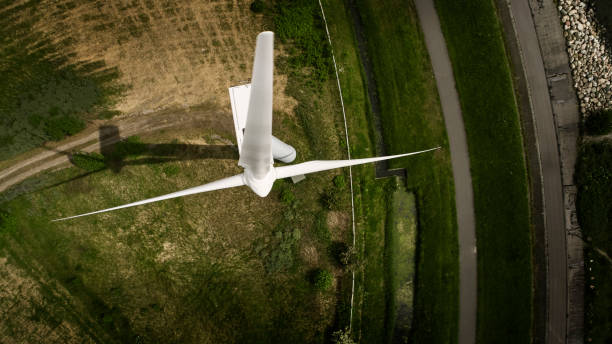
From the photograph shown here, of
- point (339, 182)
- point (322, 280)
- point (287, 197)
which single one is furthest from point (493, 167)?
point (287, 197)

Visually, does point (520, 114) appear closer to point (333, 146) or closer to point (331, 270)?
point (333, 146)

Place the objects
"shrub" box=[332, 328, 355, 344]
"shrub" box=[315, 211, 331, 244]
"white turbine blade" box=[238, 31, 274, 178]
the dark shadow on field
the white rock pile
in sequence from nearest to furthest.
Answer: "white turbine blade" box=[238, 31, 274, 178]
the dark shadow on field
"shrub" box=[332, 328, 355, 344]
"shrub" box=[315, 211, 331, 244]
the white rock pile

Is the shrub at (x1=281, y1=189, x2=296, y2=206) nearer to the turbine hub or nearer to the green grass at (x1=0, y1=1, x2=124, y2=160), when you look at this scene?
the turbine hub

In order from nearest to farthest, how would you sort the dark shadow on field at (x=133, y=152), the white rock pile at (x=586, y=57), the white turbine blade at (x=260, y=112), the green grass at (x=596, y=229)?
the white turbine blade at (x=260, y=112), the dark shadow on field at (x=133, y=152), the green grass at (x=596, y=229), the white rock pile at (x=586, y=57)

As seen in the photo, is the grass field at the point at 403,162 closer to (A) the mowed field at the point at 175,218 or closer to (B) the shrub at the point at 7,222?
(A) the mowed field at the point at 175,218

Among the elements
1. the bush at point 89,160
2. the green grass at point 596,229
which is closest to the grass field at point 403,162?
the green grass at point 596,229

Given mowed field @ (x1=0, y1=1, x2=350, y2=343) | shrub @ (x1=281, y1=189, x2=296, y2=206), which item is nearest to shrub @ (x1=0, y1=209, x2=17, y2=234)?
mowed field @ (x1=0, y1=1, x2=350, y2=343)

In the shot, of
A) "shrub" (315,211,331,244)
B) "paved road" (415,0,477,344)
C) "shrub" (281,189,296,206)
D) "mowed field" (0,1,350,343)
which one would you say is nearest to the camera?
"mowed field" (0,1,350,343)
